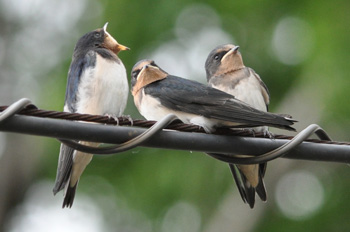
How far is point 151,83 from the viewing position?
512 cm

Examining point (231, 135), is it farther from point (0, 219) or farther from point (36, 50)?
point (36, 50)

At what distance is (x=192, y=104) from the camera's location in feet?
15.1

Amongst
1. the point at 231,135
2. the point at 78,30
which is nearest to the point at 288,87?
the point at 78,30

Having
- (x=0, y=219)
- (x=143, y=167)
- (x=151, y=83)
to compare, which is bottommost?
(x=0, y=219)

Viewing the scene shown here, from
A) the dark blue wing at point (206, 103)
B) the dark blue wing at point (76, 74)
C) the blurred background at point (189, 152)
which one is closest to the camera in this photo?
the dark blue wing at point (206, 103)

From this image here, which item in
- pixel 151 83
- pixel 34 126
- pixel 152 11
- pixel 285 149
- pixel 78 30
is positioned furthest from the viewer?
pixel 78 30

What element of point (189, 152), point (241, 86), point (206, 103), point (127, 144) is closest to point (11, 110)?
point (127, 144)

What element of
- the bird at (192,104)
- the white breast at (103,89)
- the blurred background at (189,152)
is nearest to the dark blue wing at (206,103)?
the bird at (192,104)

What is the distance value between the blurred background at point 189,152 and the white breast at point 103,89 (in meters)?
3.72

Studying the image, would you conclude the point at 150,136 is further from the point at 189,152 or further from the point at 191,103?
the point at 189,152

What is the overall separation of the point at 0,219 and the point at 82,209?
105 cm

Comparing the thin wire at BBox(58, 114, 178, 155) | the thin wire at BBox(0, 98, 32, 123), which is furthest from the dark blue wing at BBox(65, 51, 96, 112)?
the thin wire at BBox(0, 98, 32, 123)

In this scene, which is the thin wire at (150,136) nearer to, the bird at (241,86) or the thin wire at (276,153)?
the thin wire at (276,153)

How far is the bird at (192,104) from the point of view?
4113 mm
